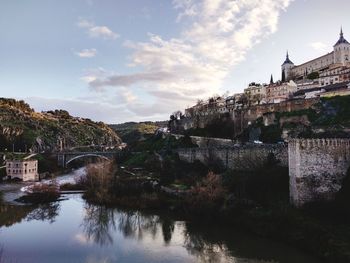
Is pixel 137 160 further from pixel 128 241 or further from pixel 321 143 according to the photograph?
pixel 321 143

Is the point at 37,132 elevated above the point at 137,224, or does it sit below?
above

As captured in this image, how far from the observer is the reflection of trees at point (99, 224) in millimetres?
22062

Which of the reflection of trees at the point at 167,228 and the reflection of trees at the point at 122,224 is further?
the reflection of trees at the point at 122,224

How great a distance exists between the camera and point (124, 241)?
21250 millimetres

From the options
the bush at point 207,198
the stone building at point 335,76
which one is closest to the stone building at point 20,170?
the bush at point 207,198

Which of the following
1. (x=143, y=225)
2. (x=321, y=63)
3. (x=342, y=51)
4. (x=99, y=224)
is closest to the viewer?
(x=143, y=225)

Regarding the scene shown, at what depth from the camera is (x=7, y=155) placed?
2468 inches

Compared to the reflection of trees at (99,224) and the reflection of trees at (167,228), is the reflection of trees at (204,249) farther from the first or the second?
the reflection of trees at (99,224)

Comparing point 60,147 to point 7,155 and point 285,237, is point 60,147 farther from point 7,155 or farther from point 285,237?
point 285,237

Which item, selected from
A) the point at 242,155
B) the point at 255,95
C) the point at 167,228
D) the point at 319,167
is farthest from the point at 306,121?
the point at 167,228

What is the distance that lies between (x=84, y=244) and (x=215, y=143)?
30514 mm

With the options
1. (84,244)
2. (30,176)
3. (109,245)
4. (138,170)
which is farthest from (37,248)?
(30,176)

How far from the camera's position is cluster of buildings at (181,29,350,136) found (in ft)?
159

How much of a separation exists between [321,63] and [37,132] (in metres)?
64.1
